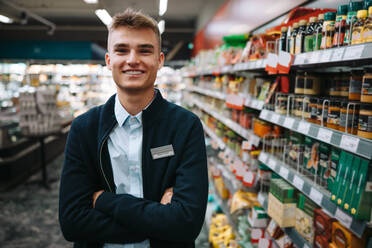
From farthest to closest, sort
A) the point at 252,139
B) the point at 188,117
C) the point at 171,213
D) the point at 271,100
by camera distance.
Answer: the point at 252,139 < the point at 271,100 < the point at 188,117 < the point at 171,213

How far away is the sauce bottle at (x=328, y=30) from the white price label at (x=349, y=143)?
474 millimetres

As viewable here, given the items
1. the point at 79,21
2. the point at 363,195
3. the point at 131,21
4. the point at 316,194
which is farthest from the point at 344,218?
the point at 79,21

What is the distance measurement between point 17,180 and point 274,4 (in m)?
4.76

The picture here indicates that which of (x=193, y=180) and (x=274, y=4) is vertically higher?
(x=274, y=4)

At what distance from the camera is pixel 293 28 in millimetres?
1785

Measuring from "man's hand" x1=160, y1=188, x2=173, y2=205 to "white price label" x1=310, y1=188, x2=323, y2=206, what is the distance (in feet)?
2.47

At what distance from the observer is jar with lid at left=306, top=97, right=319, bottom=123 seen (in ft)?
5.39

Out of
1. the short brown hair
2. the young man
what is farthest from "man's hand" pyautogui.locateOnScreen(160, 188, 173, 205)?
the short brown hair

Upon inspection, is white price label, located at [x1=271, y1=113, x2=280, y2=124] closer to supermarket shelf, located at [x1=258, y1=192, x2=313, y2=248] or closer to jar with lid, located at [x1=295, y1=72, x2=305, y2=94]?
jar with lid, located at [x1=295, y1=72, x2=305, y2=94]

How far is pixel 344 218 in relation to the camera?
1266 millimetres

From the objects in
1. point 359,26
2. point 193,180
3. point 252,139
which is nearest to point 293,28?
point 359,26

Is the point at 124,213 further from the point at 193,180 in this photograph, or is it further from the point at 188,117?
the point at 188,117

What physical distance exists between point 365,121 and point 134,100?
1.00 metres

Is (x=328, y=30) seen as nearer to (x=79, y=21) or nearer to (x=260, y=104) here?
(x=260, y=104)
